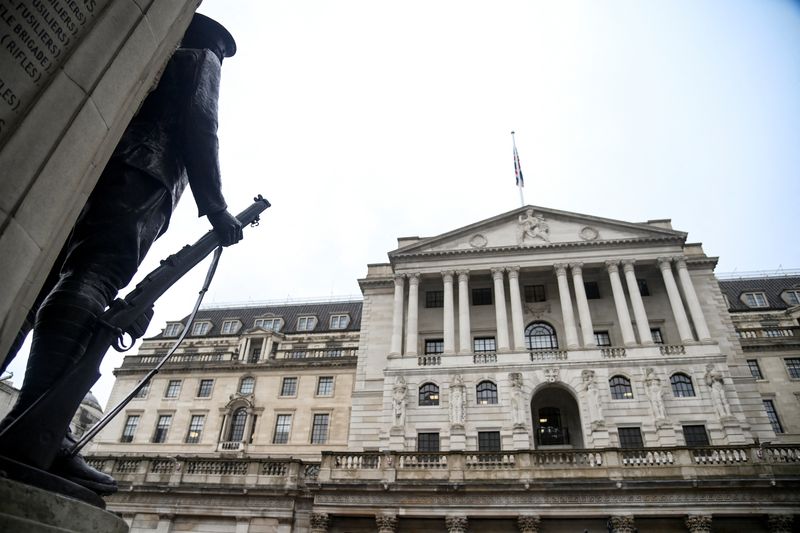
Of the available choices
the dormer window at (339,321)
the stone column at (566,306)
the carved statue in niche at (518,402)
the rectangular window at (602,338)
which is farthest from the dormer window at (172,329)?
the rectangular window at (602,338)

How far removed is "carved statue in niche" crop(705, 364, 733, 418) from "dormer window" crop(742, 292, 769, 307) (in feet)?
105

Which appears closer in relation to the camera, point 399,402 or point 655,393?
point 655,393

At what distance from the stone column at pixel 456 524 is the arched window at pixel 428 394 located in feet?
33.9

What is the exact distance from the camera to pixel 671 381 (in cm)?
3378

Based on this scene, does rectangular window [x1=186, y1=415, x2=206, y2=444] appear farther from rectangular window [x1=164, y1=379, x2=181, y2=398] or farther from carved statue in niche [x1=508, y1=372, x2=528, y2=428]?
carved statue in niche [x1=508, y1=372, x2=528, y2=428]

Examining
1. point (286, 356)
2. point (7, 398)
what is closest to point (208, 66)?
point (286, 356)

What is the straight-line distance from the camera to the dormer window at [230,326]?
62.2m

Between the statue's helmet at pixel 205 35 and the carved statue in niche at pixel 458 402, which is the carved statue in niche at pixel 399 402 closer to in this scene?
the carved statue in niche at pixel 458 402

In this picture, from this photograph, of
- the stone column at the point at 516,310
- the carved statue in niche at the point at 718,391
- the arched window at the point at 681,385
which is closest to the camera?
the carved statue in niche at the point at 718,391

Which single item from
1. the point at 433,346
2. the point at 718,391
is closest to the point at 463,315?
the point at 433,346

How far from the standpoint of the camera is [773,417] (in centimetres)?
4353

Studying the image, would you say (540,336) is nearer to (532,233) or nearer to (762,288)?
(532,233)

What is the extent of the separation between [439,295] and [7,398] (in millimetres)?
43489

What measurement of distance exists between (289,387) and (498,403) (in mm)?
24321
